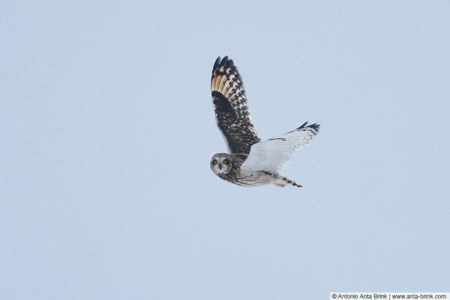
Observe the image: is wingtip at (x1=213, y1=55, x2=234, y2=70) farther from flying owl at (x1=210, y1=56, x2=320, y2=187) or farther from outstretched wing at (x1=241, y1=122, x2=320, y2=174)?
outstretched wing at (x1=241, y1=122, x2=320, y2=174)

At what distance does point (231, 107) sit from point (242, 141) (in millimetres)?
843

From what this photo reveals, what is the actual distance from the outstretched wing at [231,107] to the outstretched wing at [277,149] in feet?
3.37

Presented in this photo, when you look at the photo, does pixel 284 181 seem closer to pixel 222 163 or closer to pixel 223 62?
pixel 222 163

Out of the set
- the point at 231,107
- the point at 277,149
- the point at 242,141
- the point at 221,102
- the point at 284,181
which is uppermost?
the point at 221,102

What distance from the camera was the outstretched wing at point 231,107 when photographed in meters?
10.9

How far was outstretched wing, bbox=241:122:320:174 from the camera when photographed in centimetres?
909

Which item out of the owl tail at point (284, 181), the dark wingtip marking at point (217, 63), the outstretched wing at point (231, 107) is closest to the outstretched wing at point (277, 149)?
the owl tail at point (284, 181)

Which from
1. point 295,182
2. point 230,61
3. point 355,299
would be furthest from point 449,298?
point 230,61

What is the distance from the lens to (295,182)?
33.9 ft

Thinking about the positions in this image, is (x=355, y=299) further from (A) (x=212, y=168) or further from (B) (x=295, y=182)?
(A) (x=212, y=168)

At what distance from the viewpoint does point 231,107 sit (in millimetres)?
11453

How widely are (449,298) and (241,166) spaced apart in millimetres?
3510

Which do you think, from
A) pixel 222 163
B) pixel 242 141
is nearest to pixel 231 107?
pixel 242 141

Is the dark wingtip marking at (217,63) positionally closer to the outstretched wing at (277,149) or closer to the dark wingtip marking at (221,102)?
the dark wingtip marking at (221,102)
